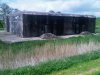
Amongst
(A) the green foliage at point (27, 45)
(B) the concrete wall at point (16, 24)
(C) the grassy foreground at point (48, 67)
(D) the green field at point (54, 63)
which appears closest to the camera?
(C) the grassy foreground at point (48, 67)

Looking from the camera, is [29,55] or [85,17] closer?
[29,55]

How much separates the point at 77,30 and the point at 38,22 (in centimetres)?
643

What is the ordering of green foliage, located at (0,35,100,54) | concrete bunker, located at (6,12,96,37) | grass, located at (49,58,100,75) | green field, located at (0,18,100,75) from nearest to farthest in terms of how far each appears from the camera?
grass, located at (49,58,100,75) → green field, located at (0,18,100,75) → green foliage, located at (0,35,100,54) → concrete bunker, located at (6,12,96,37)

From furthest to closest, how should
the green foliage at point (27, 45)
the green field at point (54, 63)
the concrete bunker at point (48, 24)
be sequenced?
the concrete bunker at point (48, 24) < the green foliage at point (27, 45) < the green field at point (54, 63)

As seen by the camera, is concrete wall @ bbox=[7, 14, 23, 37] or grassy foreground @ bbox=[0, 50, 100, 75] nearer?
grassy foreground @ bbox=[0, 50, 100, 75]

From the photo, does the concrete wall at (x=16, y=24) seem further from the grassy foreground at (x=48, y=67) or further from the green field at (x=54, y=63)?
the grassy foreground at (x=48, y=67)

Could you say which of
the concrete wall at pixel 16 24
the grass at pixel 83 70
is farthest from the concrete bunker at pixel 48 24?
the grass at pixel 83 70

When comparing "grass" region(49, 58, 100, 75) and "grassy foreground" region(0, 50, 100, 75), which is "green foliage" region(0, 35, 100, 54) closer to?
"grassy foreground" region(0, 50, 100, 75)

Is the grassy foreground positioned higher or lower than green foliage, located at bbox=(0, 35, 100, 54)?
higher

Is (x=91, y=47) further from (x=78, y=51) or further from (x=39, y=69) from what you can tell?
(x=39, y=69)

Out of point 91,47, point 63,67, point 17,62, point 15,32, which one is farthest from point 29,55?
point 15,32

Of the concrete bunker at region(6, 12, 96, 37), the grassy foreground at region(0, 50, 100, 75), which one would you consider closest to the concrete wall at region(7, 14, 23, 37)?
the concrete bunker at region(6, 12, 96, 37)

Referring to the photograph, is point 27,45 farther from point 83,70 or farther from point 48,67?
point 83,70

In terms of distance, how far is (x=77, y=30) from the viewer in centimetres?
3291
